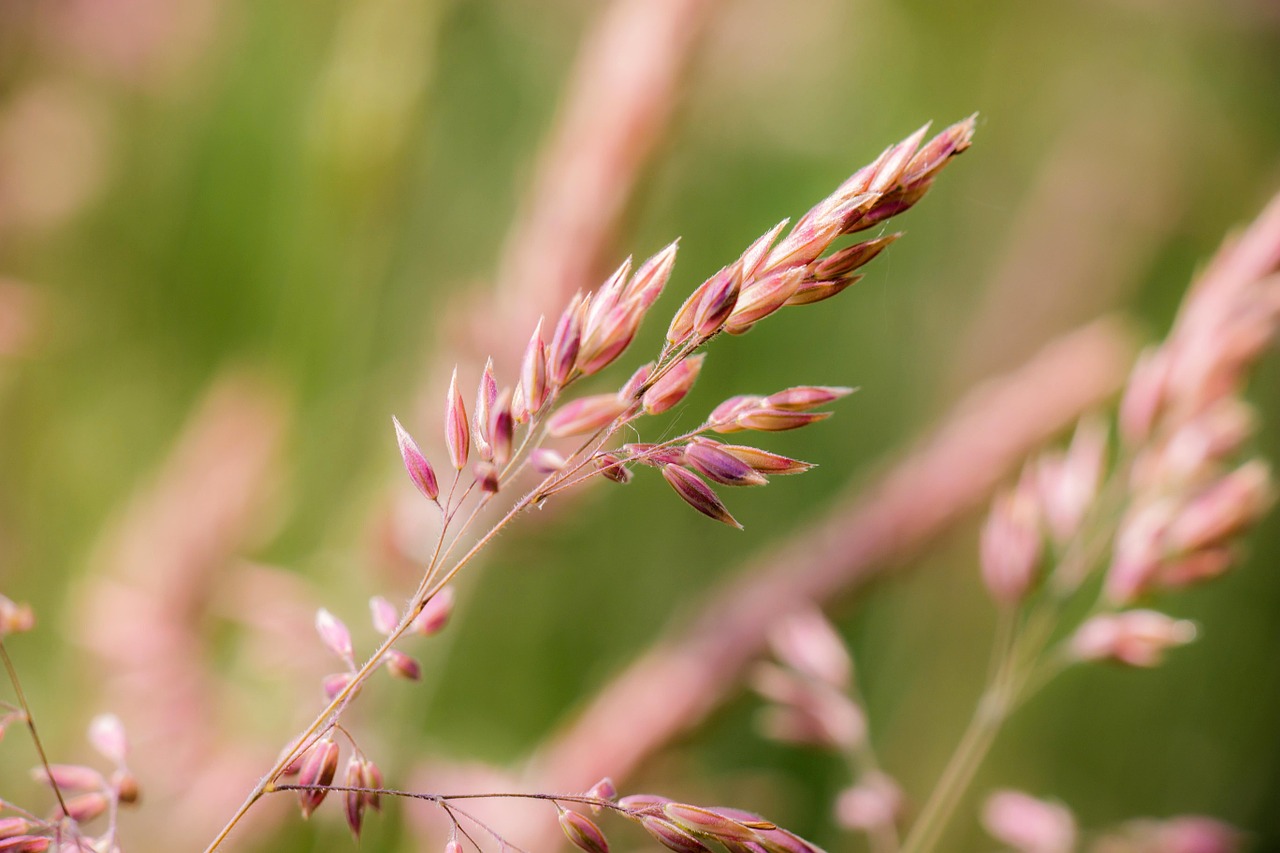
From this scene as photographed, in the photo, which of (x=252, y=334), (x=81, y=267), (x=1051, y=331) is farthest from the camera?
(x=1051, y=331)

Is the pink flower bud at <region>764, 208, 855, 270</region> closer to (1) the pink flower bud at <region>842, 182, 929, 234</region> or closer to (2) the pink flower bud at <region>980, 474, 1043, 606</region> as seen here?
(1) the pink flower bud at <region>842, 182, 929, 234</region>

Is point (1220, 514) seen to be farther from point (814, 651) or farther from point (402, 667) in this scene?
point (402, 667)

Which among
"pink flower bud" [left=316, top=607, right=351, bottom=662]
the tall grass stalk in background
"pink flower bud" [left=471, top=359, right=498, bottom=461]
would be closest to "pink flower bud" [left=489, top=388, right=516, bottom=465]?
"pink flower bud" [left=471, top=359, right=498, bottom=461]

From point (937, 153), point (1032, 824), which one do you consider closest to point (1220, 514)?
point (1032, 824)

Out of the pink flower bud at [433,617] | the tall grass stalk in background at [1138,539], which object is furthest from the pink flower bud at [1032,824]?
the pink flower bud at [433,617]

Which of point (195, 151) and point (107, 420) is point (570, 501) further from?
point (195, 151)

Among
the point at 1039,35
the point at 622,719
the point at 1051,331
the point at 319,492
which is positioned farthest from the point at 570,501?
the point at 1039,35

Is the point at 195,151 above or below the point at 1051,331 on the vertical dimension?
below
